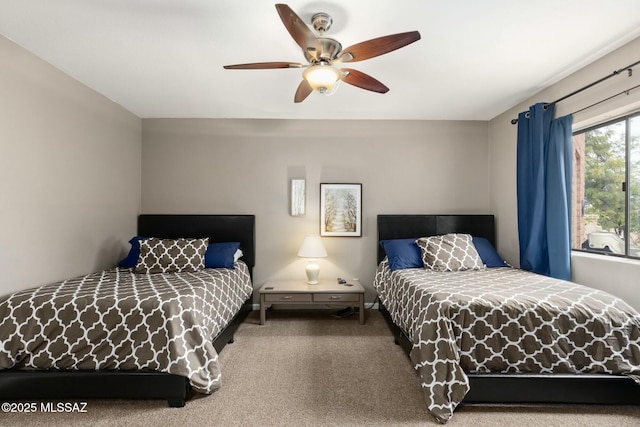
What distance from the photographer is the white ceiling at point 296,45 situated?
196 centimetres

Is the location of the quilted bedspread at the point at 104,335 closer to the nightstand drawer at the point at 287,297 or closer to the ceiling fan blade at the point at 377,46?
the nightstand drawer at the point at 287,297

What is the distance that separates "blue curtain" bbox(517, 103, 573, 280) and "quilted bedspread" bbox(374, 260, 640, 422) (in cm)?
82

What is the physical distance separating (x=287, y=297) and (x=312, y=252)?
553 millimetres

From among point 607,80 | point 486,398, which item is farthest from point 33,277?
point 607,80

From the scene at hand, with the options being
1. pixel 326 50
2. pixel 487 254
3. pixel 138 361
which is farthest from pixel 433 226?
pixel 138 361

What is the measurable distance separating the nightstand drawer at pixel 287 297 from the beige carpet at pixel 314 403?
59cm

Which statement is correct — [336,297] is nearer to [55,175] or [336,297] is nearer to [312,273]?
Answer: [312,273]

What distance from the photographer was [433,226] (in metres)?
4.06

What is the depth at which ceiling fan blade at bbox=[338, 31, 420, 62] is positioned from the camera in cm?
175

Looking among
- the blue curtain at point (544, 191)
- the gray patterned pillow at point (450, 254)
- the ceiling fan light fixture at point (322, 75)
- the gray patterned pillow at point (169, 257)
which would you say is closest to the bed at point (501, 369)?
the blue curtain at point (544, 191)

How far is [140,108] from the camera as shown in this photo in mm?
3793

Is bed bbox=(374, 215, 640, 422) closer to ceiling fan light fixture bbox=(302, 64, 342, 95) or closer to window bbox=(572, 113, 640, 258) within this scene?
window bbox=(572, 113, 640, 258)

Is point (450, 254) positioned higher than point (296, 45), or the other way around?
point (296, 45)

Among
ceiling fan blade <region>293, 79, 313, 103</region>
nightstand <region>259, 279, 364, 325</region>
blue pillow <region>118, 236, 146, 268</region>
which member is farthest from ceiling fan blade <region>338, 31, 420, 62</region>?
blue pillow <region>118, 236, 146, 268</region>
